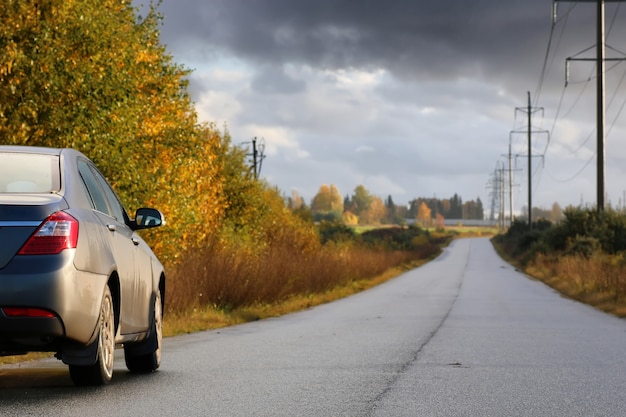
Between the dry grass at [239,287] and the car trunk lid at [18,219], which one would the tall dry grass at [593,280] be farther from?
the car trunk lid at [18,219]

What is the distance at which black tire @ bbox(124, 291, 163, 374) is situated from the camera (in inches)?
394

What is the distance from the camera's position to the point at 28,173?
8.20 metres

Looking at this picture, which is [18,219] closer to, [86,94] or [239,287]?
[86,94]

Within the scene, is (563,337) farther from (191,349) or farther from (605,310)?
(605,310)

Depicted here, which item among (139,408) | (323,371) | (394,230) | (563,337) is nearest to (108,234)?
(139,408)

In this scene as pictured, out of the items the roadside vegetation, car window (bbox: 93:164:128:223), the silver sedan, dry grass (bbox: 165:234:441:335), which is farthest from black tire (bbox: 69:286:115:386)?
the roadside vegetation

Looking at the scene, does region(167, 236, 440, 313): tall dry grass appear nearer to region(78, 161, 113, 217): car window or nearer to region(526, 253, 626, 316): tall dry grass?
region(526, 253, 626, 316): tall dry grass

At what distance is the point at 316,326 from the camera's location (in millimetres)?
19016

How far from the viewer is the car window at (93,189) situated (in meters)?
8.62

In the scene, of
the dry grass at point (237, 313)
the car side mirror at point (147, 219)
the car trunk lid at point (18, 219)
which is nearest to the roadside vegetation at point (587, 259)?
the dry grass at point (237, 313)

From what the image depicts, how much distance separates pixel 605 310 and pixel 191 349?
47.8ft

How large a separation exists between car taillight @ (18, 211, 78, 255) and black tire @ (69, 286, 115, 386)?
81 centimetres

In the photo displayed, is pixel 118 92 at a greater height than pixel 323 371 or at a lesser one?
greater

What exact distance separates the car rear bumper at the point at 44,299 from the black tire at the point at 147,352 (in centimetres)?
245
